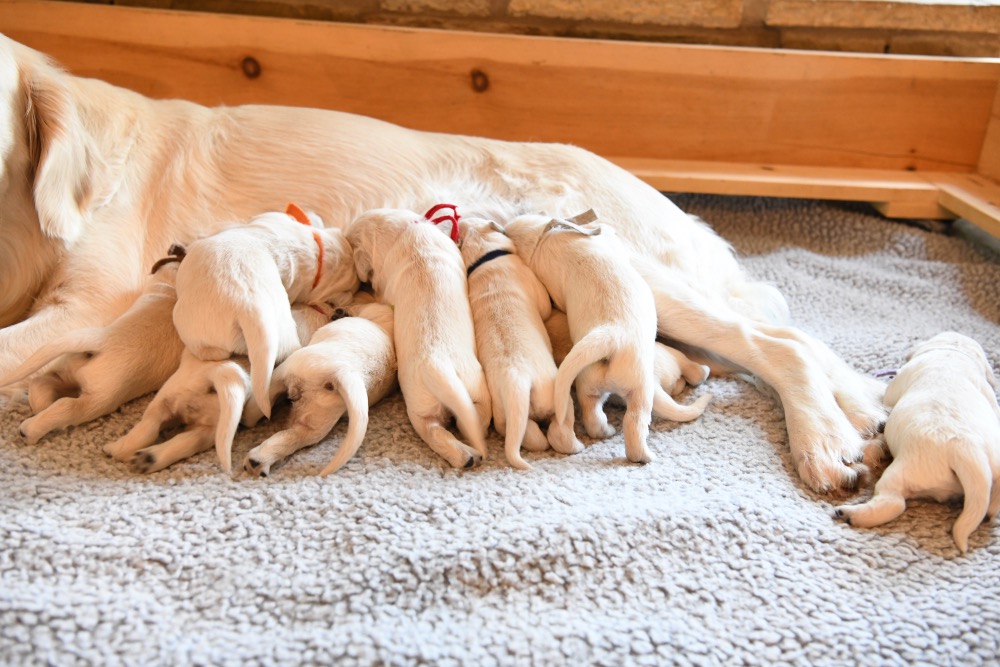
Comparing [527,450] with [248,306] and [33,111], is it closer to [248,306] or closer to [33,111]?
[248,306]

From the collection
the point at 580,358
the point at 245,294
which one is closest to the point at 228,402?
the point at 245,294

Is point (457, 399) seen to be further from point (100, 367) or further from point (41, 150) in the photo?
point (41, 150)

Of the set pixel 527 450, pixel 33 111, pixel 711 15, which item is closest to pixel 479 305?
pixel 527 450

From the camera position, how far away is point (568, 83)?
2957 millimetres

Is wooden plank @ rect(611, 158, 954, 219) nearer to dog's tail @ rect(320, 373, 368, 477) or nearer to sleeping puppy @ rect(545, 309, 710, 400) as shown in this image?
sleeping puppy @ rect(545, 309, 710, 400)

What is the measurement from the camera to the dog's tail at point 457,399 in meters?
1.57

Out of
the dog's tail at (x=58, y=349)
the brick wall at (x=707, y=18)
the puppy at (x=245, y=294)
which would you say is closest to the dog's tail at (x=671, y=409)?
the puppy at (x=245, y=294)

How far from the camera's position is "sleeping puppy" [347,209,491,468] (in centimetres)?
160

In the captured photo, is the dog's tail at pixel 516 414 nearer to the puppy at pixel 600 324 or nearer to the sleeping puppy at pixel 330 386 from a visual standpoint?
the puppy at pixel 600 324

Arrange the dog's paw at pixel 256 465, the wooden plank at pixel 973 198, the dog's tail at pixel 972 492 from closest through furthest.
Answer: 1. the dog's tail at pixel 972 492
2. the dog's paw at pixel 256 465
3. the wooden plank at pixel 973 198

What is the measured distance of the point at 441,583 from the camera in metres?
1.29

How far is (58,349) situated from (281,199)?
2.69 feet

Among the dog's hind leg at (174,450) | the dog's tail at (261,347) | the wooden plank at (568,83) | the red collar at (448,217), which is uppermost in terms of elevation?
the wooden plank at (568,83)

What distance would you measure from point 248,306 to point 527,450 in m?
0.61
